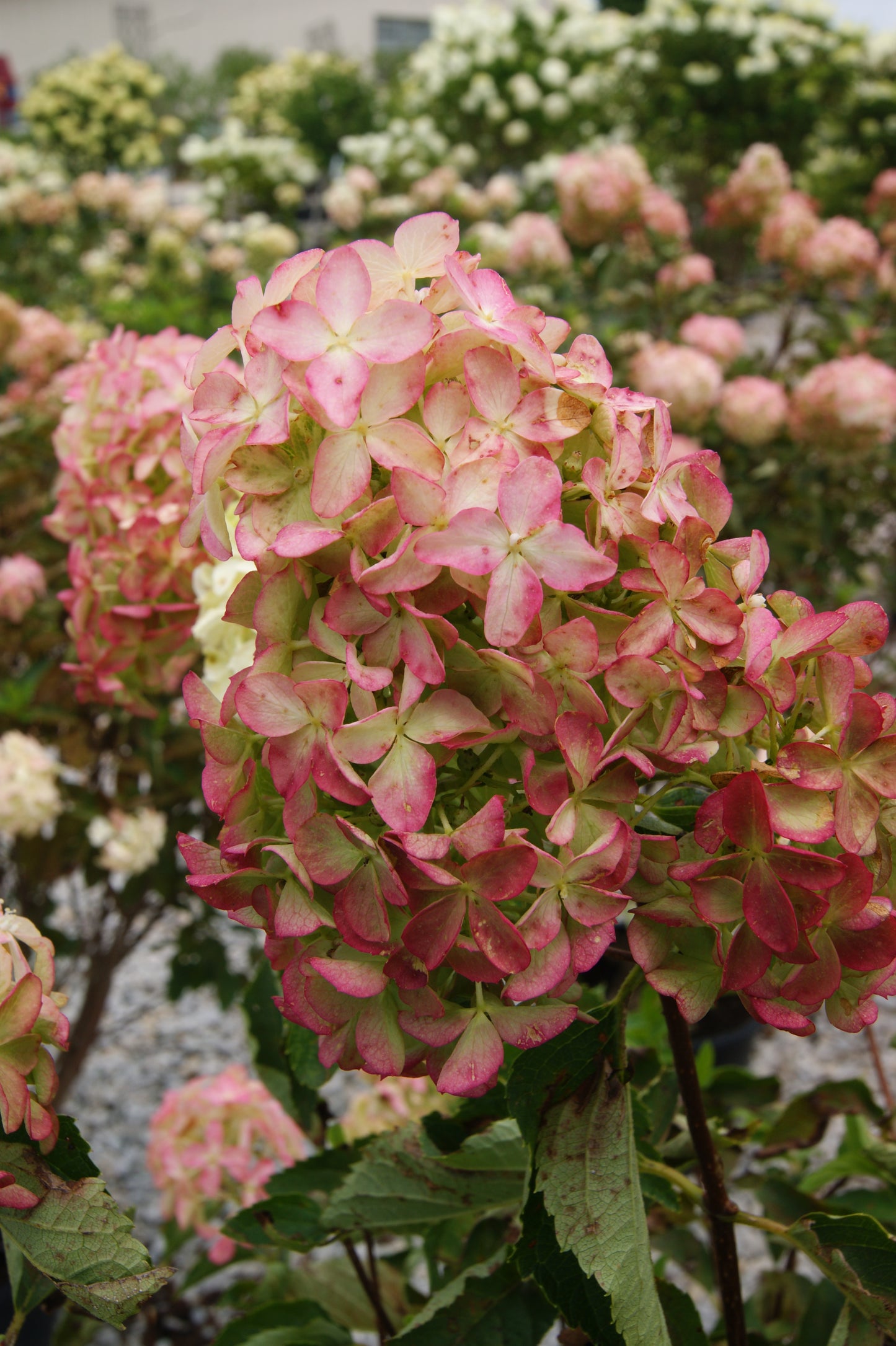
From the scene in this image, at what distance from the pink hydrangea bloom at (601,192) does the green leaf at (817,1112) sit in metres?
2.08

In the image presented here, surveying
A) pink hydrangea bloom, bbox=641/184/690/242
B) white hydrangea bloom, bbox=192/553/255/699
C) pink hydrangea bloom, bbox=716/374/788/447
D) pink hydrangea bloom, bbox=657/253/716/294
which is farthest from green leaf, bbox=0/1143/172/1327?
pink hydrangea bloom, bbox=641/184/690/242

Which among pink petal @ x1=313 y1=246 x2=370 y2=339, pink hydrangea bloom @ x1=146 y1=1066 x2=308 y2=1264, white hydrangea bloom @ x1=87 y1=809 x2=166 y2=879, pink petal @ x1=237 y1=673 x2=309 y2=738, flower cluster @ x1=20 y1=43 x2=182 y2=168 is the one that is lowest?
flower cluster @ x1=20 y1=43 x2=182 y2=168

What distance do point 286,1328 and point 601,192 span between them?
228 cm

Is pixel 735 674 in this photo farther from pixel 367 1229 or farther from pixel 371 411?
pixel 367 1229

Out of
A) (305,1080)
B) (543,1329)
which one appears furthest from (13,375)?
(543,1329)

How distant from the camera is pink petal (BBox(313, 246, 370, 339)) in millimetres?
436

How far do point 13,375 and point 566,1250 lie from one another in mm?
2778

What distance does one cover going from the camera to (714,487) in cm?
47

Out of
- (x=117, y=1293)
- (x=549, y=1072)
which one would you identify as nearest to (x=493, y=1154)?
(x=549, y=1072)

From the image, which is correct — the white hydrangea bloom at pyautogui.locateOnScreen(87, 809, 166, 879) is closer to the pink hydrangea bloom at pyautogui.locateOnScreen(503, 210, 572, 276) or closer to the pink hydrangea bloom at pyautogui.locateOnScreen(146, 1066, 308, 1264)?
the pink hydrangea bloom at pyautogui.locateOnScreen(146, 1066, 308, 1264)

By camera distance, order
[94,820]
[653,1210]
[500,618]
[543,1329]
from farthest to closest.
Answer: [94,820] < [653,1210] < [543,1329] < [500,618]

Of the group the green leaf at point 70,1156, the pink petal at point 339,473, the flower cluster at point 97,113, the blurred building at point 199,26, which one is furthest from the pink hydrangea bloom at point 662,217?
the blurred building at point 199,26

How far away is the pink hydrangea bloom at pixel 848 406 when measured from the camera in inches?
76.0

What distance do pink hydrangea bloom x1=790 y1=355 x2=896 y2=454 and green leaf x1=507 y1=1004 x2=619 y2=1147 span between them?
5.52ft
